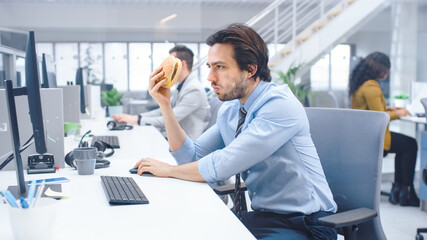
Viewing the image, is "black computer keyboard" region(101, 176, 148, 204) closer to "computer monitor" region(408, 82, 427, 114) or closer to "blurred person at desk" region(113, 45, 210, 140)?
"blurred person at desk" region(113, 45, 210, 140)

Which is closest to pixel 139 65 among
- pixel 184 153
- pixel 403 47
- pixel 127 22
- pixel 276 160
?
pixel 127 22

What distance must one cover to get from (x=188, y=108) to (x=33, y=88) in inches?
75.7

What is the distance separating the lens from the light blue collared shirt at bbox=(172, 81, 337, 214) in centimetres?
125

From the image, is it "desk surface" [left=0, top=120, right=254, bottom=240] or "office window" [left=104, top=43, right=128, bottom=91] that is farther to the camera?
"office window" [left=104, top=43, right=128, bottom=91]

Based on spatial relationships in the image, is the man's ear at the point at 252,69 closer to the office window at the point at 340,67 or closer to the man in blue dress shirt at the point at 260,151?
the man in blue dress shirt at the point at 260,151

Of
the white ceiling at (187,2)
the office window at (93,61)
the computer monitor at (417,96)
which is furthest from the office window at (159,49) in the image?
the computer monitor at (417,96)

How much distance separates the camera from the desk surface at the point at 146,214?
0.84 meters

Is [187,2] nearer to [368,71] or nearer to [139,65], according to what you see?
[139,65]

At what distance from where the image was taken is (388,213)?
10.1 feet

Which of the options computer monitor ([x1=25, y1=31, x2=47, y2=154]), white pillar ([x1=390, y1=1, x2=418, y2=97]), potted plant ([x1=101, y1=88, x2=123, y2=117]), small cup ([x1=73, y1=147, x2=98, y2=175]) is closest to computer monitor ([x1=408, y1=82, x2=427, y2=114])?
white pillar ([x1=390, y1=1, x2=418, y2=97])

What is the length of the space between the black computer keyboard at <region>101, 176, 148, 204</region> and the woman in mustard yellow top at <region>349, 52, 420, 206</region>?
2581 mm

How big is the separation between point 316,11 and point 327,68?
132cm

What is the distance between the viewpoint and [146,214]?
3.15 feet

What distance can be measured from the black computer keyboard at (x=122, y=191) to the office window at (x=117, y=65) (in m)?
5.75
